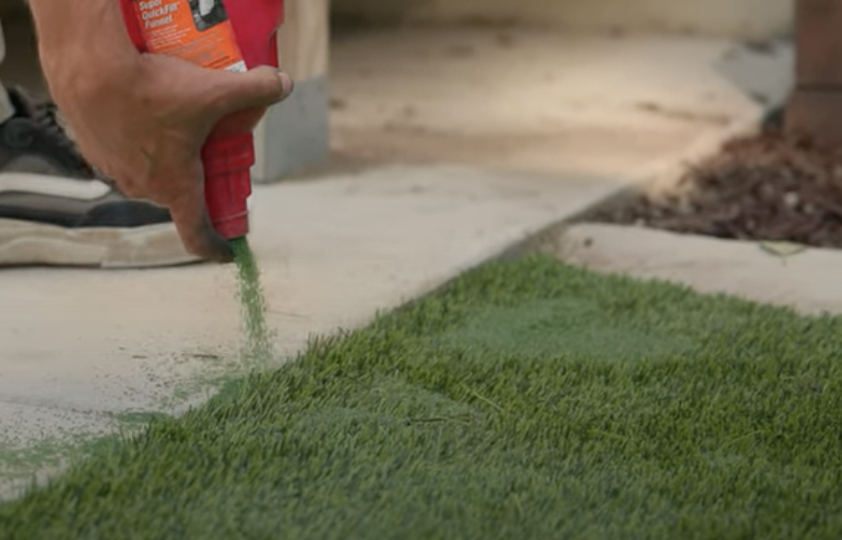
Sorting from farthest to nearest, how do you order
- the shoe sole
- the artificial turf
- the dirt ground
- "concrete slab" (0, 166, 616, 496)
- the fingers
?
the dirt ground
the shoe sole
"concrete slab" (0, 166, 616, 496)
the fingers
the artificial turf

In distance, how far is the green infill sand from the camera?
190 cm

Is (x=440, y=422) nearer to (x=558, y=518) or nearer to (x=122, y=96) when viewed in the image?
(x=558, y=518)

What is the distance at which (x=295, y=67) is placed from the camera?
3145 mm

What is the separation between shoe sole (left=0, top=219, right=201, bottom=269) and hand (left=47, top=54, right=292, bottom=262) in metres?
0.76

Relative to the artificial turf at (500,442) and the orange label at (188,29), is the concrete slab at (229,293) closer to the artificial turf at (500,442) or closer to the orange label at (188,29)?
the artificial turf at (500,442)

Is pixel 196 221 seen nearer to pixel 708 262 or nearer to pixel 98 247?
pixel 98 247

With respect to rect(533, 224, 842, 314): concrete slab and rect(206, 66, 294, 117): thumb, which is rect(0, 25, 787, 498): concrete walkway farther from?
rect(206, 66, 294, 117): thumb

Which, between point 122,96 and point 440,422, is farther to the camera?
point 440,422

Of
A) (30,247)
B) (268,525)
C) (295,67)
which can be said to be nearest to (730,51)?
(295,67)

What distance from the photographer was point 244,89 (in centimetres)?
158

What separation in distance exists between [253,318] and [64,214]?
0.51 meters

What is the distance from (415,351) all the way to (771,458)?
51 cm

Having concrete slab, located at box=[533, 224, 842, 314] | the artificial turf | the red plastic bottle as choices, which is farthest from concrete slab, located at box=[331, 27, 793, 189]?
the red plastic bottle

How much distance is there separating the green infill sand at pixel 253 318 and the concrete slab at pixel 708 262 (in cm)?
72
